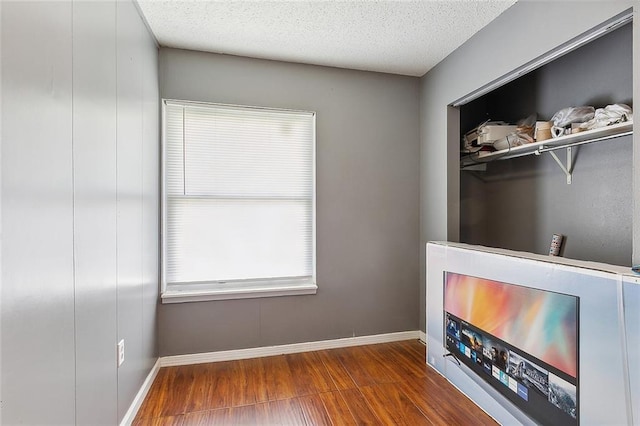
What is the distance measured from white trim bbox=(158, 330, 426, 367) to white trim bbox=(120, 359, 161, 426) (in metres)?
0.17

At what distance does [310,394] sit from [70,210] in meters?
1.83

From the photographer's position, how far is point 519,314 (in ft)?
5.75

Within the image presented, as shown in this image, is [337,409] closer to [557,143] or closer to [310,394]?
[310,394]

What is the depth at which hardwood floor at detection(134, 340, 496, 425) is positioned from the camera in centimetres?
191

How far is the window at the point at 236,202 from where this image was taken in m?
2.61

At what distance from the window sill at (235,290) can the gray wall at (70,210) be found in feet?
1.74

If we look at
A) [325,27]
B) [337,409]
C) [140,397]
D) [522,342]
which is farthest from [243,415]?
[325,27]

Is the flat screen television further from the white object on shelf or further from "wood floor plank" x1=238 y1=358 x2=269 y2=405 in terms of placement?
"wood floor plank" x1=238 y1=358 x2=269 y2=405

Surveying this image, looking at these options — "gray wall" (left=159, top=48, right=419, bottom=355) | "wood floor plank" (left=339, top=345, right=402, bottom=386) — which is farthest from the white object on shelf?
"wood floor plank" (left=339, top=345, right=402, bottom=386)

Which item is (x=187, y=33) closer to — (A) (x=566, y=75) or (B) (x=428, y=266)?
(B) (x=428, y=266)

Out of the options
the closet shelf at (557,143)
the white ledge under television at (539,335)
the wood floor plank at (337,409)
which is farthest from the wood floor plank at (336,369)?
the closet shelf at (557,143)

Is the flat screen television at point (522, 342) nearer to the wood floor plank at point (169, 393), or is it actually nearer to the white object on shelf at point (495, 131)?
the white object on shelf at point (495, 131)

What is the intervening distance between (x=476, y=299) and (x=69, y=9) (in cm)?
259

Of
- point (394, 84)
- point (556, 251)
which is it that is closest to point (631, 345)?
point (556, 251)
